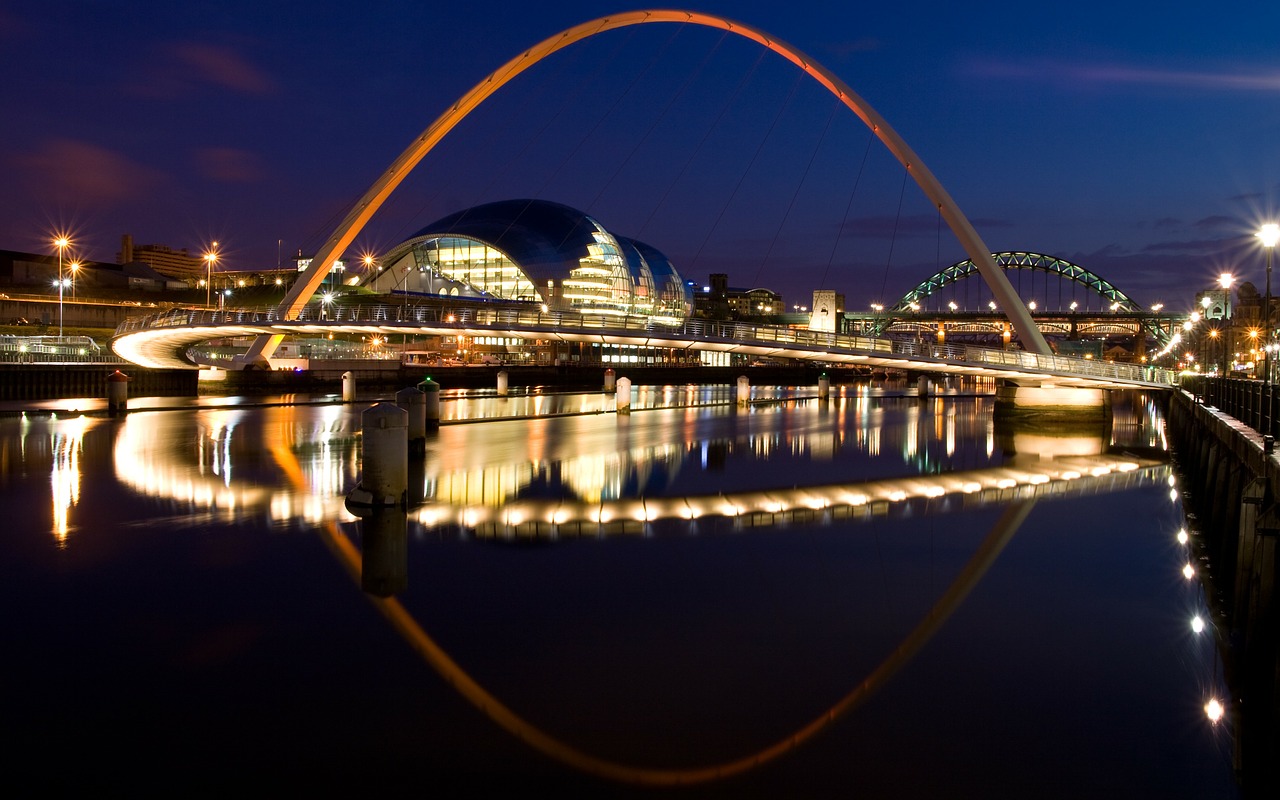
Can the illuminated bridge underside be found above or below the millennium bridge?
below

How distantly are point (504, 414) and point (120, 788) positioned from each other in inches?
1235

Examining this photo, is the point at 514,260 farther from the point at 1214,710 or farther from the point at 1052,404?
the point at 1214,710

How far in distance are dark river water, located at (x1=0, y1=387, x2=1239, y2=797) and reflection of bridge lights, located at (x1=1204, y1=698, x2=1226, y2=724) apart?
8cm

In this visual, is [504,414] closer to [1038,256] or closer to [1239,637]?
[1239,637]

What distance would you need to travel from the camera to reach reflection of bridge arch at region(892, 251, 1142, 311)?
15300cm

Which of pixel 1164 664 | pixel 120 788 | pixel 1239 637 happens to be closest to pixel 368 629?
pixel 120 788

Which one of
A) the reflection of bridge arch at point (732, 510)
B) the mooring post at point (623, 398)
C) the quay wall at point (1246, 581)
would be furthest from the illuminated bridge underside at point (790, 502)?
the mooring post at point (623, 398)

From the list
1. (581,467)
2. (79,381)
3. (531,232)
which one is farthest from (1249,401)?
(531,232)

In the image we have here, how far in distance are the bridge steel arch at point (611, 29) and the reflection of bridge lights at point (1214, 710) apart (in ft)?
99.7

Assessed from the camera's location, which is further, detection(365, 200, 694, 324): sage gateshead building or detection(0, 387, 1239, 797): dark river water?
detection(365, 200, 694, 324): sage gateshead building

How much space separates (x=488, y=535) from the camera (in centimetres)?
1294

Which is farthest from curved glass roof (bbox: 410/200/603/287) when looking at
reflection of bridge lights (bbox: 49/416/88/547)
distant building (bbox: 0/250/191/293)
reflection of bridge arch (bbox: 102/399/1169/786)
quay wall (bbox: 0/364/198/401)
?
reflection of bridge lights (bbox: 49/416/88/547)

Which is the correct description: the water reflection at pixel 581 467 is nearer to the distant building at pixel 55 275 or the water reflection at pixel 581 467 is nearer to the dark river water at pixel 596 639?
the dark river water at pixel 596 639

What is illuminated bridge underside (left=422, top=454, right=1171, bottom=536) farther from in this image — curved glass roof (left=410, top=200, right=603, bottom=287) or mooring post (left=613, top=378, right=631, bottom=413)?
curved glass roof (left=410, top=200, right=603, bottom=287)
